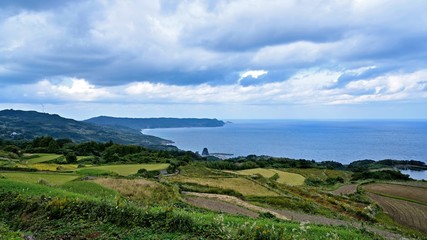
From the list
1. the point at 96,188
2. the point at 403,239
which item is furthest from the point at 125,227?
the point at 403,239

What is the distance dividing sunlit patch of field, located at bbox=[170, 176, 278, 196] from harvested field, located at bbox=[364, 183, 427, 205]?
1976 centimetres

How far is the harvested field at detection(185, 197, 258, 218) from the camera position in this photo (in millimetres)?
19847

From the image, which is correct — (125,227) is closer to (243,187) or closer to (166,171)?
(243,187)

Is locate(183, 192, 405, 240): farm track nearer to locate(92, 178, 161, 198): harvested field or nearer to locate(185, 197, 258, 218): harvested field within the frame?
locate(185, 197, 258, 218): harvested field

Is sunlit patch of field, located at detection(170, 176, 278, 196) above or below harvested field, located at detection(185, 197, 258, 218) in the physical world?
below

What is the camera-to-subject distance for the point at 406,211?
32.6 meters

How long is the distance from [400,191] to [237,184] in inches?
961

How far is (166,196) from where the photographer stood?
863 inches

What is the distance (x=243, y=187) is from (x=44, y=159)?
30615 millimetres

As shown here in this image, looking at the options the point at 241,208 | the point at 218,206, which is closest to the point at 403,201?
the point at 241,208

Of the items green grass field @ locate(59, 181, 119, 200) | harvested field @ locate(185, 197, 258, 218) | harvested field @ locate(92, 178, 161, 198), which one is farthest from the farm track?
green grass field @ locate(59, 181, 119, 200)

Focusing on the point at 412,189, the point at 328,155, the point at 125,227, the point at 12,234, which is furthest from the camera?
the point at 328,155

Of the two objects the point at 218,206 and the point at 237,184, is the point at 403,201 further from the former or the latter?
the point at 218,206

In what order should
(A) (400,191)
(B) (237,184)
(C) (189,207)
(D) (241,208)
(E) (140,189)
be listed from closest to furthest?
(C) (189,207) → (D) (241,208) → (E) (140,189) → (B) (237,184) → (A) (400,191)
